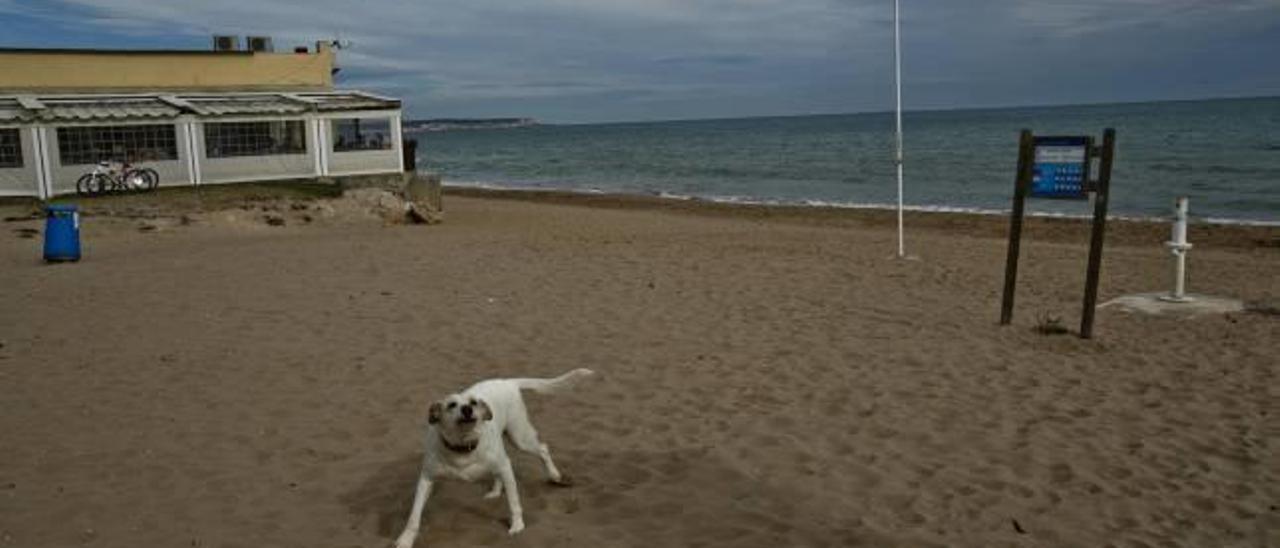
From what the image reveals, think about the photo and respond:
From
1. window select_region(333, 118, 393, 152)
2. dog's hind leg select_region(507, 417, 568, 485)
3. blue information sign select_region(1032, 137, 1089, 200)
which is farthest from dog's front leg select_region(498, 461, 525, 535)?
window select_region(333, 118, 393, 152)

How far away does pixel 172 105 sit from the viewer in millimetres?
25000

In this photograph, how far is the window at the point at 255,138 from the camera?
25.8m

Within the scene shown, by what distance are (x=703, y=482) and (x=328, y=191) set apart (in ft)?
67.7

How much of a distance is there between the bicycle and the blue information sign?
21.3 meters

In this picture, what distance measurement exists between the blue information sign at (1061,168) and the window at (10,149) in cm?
2281

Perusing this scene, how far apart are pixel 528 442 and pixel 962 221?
22.0 m

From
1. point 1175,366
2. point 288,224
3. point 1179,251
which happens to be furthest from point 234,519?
point 288,224

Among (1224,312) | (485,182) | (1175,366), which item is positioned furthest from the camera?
(485,182)

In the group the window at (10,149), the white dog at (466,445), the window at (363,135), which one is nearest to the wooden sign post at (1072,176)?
the white dog at (466,445)

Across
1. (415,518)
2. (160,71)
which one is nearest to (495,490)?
(415,518)

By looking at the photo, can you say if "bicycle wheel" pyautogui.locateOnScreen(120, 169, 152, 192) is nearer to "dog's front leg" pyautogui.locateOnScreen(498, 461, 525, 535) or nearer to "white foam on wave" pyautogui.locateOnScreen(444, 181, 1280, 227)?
"white foam on wave" pyautogui.locateOnScreen(444, 181, 1280, 227)

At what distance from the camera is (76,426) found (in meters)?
6.37

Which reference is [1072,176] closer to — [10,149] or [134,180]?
[134,180]

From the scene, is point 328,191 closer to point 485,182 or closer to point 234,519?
point 234,519
